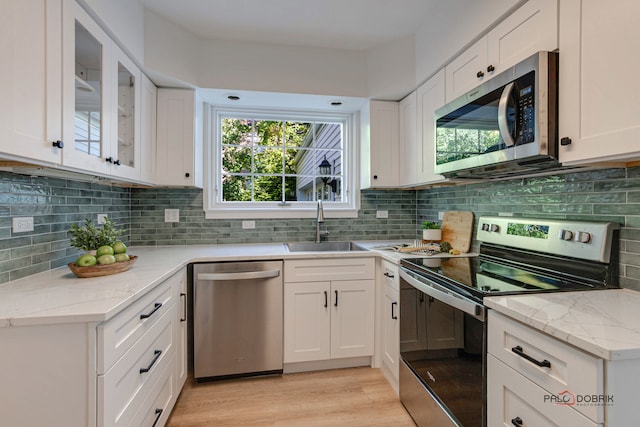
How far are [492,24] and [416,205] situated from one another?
1.71m

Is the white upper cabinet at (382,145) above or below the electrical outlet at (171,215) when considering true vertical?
above

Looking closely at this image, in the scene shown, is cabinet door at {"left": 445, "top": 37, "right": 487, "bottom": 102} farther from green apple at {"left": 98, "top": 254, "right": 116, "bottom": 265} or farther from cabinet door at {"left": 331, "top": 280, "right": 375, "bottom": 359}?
green apple at {"left": 98, "top": 254, "right": 116, "bottom": 265}

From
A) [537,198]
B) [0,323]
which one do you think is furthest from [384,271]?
[0,323]

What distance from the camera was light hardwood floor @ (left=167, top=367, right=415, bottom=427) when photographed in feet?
5.74

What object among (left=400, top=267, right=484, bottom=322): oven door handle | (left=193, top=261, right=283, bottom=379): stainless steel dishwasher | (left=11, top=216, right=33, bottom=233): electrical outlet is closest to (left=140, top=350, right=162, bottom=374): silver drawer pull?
(left=193, top=261, right=283, bottom=379): stainless steel dishwasher

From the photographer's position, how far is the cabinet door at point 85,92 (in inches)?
50.2

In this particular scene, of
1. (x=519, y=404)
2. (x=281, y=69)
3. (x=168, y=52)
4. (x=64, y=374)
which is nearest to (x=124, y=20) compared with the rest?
(x=168, y=52)

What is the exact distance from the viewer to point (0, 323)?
0.92m

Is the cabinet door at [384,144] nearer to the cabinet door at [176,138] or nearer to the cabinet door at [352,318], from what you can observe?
the cabinet door at [352,318]

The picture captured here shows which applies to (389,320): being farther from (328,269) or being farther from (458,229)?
(458,229)

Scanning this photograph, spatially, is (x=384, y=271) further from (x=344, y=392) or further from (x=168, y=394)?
(x=168, y=394)

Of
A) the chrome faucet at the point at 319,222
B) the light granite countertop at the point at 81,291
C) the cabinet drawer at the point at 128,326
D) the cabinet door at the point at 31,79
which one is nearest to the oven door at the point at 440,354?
the light granite countertop at the point at 81,291

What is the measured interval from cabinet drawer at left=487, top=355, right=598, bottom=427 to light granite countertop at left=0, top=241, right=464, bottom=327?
37.8 inches

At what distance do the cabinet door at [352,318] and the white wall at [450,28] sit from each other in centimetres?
163
